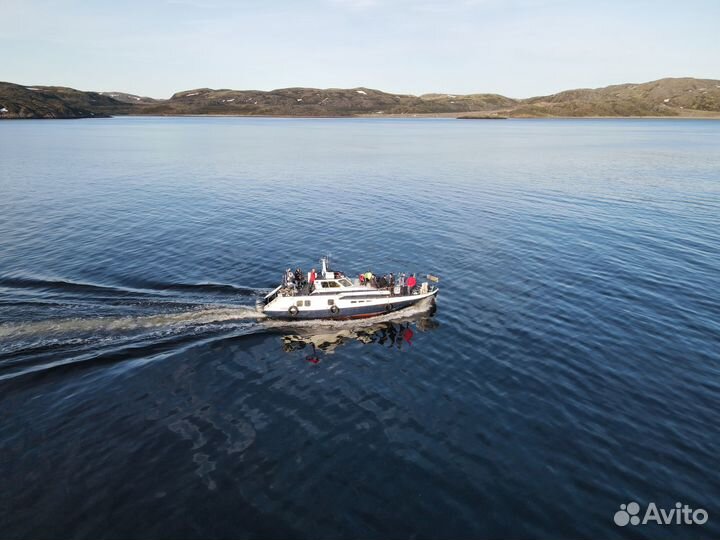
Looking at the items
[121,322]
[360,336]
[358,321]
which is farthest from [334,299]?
[121,322]

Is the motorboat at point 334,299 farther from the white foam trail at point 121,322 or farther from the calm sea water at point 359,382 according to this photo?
the white foam trail at point 121,322

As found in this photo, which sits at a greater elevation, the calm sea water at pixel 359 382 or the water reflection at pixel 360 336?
the calm sea water at pixel 359 382

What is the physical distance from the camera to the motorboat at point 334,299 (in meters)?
45.7

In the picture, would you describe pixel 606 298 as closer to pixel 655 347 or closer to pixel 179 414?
pixel 655 347

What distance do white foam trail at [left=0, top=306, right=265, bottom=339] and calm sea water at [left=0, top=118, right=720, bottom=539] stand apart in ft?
0.67

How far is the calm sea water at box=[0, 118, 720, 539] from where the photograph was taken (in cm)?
2452

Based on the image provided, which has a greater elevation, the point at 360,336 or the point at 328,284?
the point at 328,284

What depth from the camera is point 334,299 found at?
46.8 metres

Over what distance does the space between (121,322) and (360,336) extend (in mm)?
23377

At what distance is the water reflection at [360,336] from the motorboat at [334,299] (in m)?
1.67

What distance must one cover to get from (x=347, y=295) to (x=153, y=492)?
26.2m

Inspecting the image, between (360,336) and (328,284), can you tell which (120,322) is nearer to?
(328,284)

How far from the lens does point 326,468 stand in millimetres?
27047

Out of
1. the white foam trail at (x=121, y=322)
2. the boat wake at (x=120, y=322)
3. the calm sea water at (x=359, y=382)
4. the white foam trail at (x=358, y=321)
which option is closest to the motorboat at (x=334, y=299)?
the white foam trail at (x=358, y=321)
